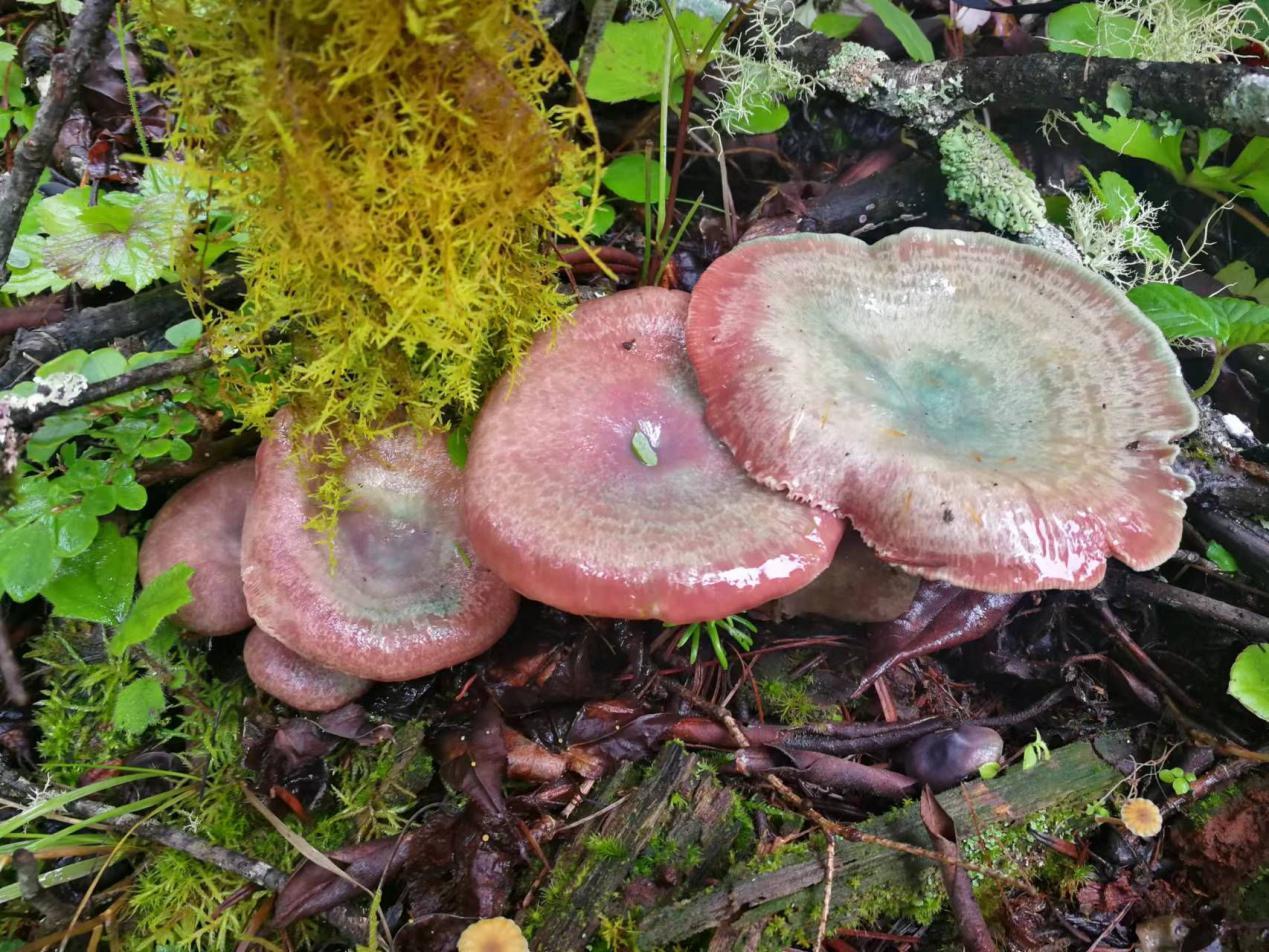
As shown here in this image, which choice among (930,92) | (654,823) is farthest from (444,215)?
(930,92)

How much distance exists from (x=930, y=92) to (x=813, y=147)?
0.57 m

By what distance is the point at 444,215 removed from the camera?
2.00 m

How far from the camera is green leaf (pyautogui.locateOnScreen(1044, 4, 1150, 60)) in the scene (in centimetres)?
339

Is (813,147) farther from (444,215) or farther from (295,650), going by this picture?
(295,650)

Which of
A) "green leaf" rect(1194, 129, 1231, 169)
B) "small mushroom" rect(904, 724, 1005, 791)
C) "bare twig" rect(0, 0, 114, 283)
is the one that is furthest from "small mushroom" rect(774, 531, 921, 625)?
"bare twig" rect(0, 0, 114, 283)

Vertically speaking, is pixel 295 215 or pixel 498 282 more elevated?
pixel 295 215

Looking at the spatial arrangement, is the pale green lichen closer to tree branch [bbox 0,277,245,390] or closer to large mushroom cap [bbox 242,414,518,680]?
large mushroom cap [bbox 242,414,518,680]

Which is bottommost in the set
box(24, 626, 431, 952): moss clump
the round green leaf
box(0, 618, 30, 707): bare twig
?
box(24, 626, 431, 952): moss clump

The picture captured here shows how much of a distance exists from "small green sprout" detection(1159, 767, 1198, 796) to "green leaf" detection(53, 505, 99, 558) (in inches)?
134

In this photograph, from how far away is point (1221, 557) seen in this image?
9.44 feet

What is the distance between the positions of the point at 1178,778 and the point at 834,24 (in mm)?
3221

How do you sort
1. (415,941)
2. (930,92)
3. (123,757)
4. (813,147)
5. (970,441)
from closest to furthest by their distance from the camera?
(415,941) < (970,441) < (123,757) < (930,92) < (813,147)

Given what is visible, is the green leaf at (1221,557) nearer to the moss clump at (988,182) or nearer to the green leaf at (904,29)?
the moss clump at (988,182)

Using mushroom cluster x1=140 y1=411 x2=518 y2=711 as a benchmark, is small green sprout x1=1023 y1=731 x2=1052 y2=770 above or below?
below
